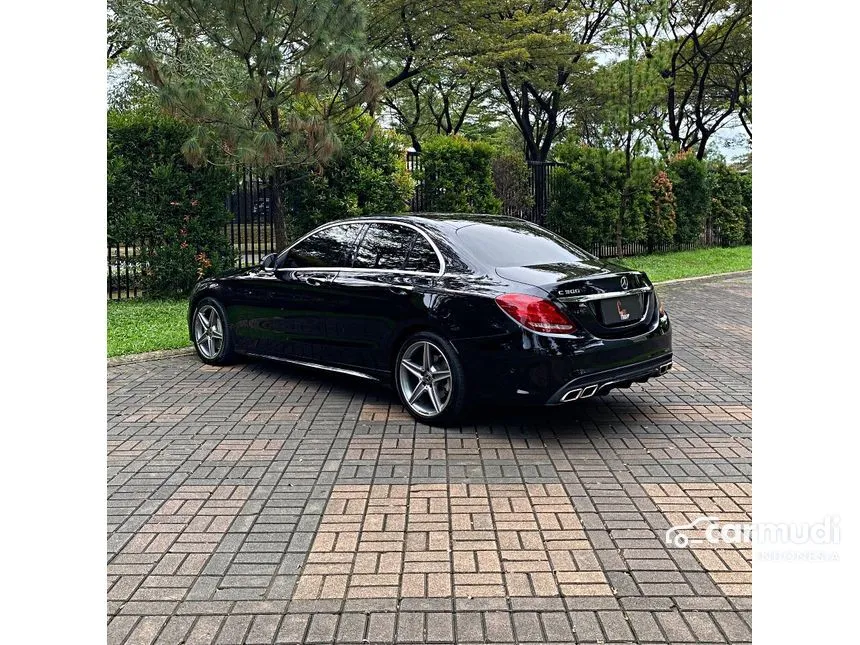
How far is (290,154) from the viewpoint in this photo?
1239cm

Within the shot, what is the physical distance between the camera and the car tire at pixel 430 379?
18.7ft

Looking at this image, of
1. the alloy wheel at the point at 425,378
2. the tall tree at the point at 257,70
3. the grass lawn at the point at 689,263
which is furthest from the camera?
the grass lawn at the point at 689,263

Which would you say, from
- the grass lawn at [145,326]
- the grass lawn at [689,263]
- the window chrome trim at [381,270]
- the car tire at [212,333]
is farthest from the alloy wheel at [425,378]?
the grass lawn at [689,263]

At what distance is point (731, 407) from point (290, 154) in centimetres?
833

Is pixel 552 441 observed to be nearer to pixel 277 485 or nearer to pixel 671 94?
pixel 277 485

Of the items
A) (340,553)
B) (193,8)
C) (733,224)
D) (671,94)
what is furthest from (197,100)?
(671,94)

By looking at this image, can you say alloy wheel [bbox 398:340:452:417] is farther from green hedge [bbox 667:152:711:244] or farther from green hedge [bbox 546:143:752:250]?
green hedge [bbox 667:152:711:244]

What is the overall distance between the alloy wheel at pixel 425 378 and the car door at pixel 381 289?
21 centimetres

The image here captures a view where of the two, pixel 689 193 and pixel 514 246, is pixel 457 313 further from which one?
pixel 689 193

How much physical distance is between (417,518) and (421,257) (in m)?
2.54

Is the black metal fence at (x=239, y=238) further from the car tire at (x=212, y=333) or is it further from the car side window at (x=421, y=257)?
the car side window at (x=421, y=257)

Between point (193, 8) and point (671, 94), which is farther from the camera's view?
point (671, 94)

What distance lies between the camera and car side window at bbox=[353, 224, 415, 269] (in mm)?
6371

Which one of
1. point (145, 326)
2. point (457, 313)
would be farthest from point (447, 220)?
point (145, 326)
